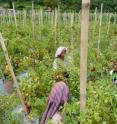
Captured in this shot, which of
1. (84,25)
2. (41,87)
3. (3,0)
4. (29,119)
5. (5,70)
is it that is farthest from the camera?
(3,0)

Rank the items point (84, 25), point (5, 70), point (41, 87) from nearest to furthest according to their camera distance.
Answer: point (84, 25) < point (41, 87) < point (5, 70)

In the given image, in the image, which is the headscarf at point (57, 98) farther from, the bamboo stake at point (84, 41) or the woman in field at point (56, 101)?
the bamboo stake at point (84, 41)

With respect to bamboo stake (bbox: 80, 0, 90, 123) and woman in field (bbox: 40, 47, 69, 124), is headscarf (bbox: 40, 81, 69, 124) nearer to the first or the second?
woman in field (bbox: 40, 47, 69, 124)

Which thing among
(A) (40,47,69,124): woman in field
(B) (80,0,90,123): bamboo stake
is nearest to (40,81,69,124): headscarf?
(A) (40,47,69,124): woman in field

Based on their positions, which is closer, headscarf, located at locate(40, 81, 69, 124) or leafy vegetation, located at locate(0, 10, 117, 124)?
leafy vegetation, located at locate(0, 10, 117, 124)

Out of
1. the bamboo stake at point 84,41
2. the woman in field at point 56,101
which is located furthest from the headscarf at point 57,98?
the bamboo stake at point 84,41

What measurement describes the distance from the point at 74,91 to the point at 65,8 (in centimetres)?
3347

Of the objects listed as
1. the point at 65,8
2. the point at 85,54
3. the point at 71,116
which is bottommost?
the point at 65,8

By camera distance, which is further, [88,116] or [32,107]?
[32,107]

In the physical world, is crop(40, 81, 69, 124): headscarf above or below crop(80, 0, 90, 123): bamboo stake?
below

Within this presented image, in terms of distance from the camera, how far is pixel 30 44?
9.95 metres

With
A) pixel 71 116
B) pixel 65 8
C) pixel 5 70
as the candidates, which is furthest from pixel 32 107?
pixel 65 8

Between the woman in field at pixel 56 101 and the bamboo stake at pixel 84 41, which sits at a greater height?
the bamboo stake at pixel 84 41

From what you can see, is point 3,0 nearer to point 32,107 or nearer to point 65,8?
point 65,8
